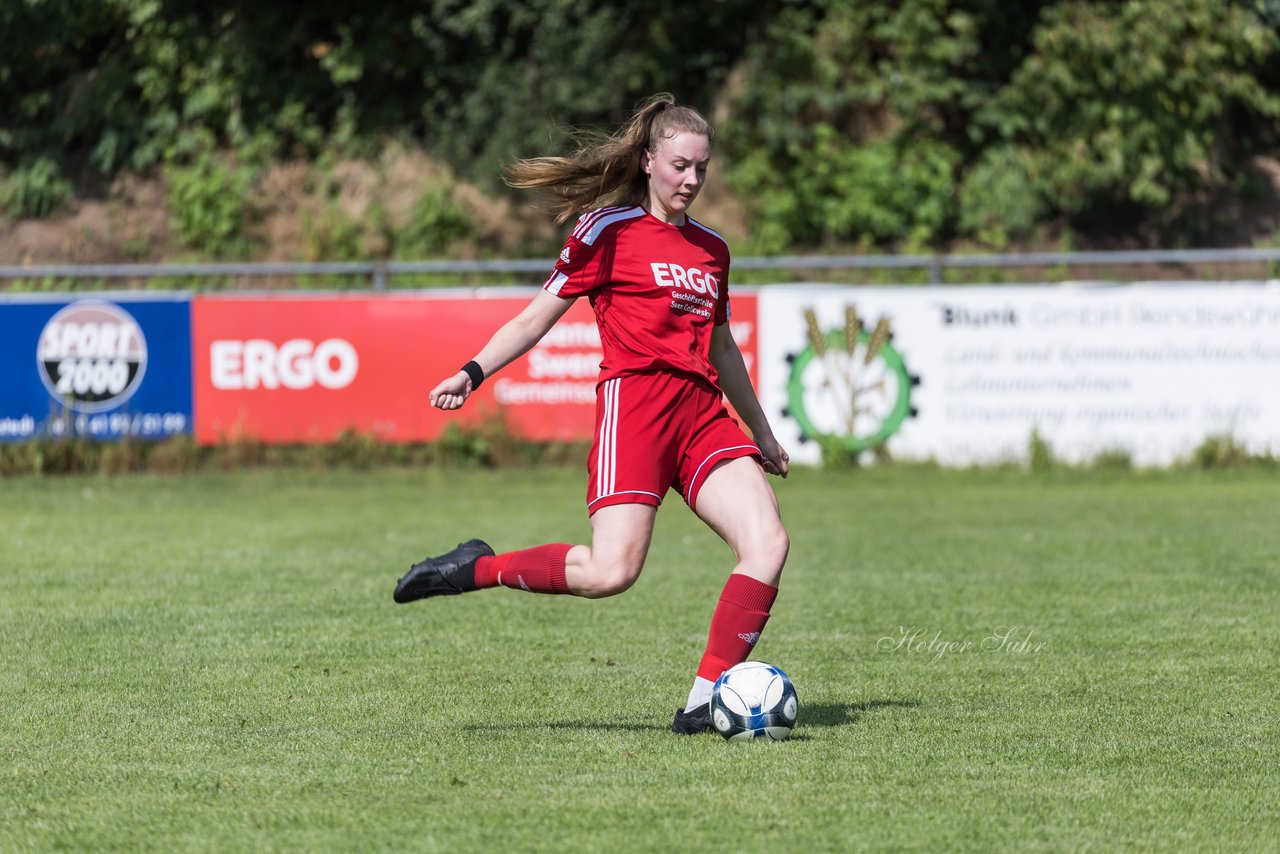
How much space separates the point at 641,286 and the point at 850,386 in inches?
412

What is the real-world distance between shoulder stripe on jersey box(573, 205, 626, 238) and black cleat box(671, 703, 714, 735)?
1.63 meters

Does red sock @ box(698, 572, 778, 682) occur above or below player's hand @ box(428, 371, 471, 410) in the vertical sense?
below

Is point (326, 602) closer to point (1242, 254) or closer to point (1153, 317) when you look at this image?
point (1153, 317)

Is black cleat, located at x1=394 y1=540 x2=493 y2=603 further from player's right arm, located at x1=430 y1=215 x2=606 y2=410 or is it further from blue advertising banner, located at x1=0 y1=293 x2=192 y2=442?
blue advertising banner, located at x1=0 y1=293 x2=192 y2=442

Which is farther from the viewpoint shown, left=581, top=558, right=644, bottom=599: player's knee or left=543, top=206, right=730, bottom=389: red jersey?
left=543, top=206, right=730, bottom=389: red jersey

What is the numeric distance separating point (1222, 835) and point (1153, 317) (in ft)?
39.7

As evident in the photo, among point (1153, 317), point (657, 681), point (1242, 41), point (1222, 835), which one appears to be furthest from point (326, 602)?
point (1242, 41)

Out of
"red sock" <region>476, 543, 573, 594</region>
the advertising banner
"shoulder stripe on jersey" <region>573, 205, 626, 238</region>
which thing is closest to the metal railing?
the advertising banner

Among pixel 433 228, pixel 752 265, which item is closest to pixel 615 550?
pixel 752 265

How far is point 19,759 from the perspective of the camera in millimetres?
5180

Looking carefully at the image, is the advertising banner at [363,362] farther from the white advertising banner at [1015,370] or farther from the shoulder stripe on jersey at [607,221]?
the shoulder stripe on jersey at [607,221]

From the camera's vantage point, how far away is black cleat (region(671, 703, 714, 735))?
5.58 m

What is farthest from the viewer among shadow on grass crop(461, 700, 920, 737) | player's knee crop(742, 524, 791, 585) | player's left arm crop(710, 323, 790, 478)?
player's left arm crop(710, 323, 790, 478)

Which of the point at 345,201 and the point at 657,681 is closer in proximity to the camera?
the point at 657,681
